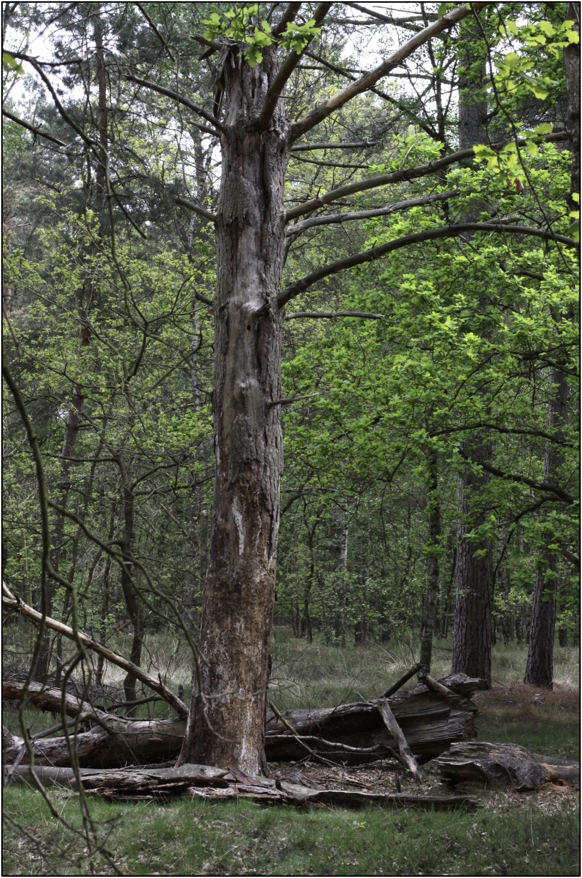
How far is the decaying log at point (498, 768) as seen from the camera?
6461 mm

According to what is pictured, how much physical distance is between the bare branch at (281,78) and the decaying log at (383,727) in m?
6.33

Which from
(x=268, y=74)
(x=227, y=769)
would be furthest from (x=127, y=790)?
(x=268, y=74)

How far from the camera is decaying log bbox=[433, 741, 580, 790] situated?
6461 millimetres

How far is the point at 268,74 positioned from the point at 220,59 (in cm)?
55

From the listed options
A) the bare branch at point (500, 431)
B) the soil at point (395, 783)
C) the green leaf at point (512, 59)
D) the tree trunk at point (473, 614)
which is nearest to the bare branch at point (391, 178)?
the bare branch at point (500, 431)

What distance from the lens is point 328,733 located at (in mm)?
7980

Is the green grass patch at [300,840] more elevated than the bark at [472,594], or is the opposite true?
the bark at [472,594]

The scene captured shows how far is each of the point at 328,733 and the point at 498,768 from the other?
2126mm

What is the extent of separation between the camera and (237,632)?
256 inches

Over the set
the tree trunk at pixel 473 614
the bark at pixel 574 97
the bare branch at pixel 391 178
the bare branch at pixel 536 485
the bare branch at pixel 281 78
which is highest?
the bare branch at pixel 281 78

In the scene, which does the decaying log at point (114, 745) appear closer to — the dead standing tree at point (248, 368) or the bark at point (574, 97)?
the dead standing tree at point (248, 368)

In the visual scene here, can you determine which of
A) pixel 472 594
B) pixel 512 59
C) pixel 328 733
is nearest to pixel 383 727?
pixel 328 733

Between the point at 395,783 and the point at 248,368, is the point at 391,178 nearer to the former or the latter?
the point at 248,368

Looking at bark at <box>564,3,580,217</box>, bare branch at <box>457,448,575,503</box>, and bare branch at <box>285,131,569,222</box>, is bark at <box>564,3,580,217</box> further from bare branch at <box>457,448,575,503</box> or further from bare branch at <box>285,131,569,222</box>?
bare branch at <box>457,448,575,503</box>
